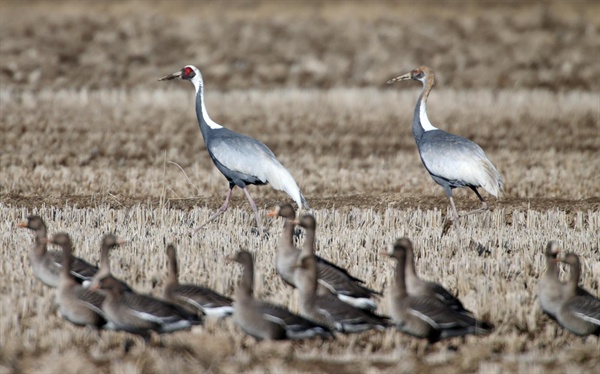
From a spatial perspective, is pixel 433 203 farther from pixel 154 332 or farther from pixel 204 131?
pixel 154 332

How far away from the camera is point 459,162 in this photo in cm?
1131

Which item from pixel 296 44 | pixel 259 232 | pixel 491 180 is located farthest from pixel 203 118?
pixel 296 44

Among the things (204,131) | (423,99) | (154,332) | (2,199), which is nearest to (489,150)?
(423,99)

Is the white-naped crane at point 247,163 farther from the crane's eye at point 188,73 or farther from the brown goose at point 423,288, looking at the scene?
the brown goose at point 423,288

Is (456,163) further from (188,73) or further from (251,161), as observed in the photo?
(188,73)

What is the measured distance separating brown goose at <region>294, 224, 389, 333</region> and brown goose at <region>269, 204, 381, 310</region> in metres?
0.15

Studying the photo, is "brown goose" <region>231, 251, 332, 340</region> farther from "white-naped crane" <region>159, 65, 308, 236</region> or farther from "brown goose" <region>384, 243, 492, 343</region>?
"white-naped crane" <region>159, 65, 308, 236</region>

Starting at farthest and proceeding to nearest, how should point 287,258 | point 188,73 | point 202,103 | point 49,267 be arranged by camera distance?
point 188,73
point 202,103
point 287,258
point 49,267

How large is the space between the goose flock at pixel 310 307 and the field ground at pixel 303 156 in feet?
0.51

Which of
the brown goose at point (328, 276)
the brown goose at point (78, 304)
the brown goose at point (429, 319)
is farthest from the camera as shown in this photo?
the brown goose at point (328, 276)

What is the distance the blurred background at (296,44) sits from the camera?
29391 millimetres

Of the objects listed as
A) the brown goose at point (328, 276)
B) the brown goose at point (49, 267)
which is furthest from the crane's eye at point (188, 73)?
the brown goose at point (49, 267)

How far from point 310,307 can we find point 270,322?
52 cm

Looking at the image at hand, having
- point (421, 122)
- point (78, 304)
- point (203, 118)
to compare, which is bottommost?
point (78, 304)
